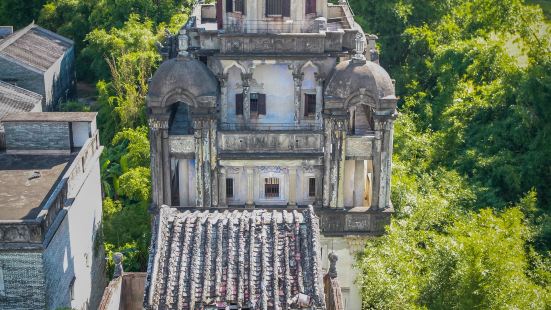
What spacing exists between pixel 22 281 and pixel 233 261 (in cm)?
883

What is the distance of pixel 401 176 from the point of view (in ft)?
134

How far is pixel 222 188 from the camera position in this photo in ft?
113

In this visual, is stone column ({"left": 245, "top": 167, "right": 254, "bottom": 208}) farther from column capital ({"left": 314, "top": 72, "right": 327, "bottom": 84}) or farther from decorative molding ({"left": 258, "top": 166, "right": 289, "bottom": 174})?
column capital ({"left": 314, "top": 72, "right": 327, "bottom": 84})

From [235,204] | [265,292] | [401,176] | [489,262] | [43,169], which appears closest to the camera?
[265,292]

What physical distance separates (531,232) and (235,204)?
1348cm

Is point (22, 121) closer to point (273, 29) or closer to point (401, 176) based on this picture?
point (273, 29)

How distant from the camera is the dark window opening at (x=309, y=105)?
114ft

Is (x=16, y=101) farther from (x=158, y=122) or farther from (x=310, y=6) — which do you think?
(x=310, y=6)

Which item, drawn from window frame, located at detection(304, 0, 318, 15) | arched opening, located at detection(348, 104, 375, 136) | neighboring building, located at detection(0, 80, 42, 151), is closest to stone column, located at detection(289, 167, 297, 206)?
arched opening, located at detection(348, 104, 375, 136)

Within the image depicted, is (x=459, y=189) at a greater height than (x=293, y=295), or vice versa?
(x=293, y=295)

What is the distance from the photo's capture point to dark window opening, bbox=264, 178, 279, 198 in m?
34.7

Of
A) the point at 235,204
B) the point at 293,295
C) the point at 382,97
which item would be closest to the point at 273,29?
the point at 382,97

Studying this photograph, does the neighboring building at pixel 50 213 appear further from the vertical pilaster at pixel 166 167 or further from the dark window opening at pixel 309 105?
the dark window opening at pixel 309 105

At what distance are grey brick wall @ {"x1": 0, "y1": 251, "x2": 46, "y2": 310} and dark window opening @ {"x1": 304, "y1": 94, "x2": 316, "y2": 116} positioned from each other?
1372cm
